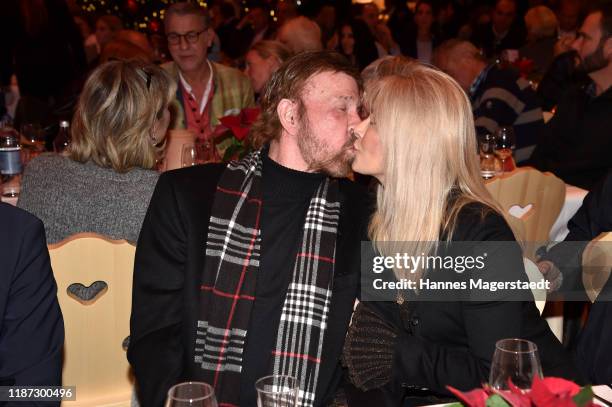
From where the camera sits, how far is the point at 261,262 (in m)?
2.12

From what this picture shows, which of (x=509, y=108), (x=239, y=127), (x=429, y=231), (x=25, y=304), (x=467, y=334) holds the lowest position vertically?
(x=467, y=334)

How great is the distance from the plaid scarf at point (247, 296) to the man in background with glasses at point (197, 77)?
2753 mm

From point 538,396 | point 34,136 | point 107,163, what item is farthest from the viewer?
point 34,136

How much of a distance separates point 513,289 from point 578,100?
3139 mm

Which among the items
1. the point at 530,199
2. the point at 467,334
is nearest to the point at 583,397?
the point at 467,334

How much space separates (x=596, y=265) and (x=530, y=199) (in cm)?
106

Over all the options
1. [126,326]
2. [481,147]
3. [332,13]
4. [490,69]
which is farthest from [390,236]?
[332,13]

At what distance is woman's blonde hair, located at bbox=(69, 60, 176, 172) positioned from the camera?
2.81 metres

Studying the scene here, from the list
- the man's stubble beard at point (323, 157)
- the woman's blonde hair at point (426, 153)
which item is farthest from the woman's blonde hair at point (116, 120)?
the woman's blonde hair at point (426, 153)

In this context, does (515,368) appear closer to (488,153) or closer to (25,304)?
(25,304)

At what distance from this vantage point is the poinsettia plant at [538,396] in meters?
1.10

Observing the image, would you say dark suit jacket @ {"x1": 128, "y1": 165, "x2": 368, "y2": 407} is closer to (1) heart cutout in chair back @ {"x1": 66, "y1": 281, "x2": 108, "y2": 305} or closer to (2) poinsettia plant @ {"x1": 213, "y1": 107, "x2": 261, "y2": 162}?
(1) heart cutout in chair back @ {"x1": 66, "y1": 281, "x2": 108, "y2": 305}

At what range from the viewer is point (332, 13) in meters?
10.3

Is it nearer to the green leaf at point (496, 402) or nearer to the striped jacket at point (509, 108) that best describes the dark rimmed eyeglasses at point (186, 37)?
the striped jacket at point (509, 108)
